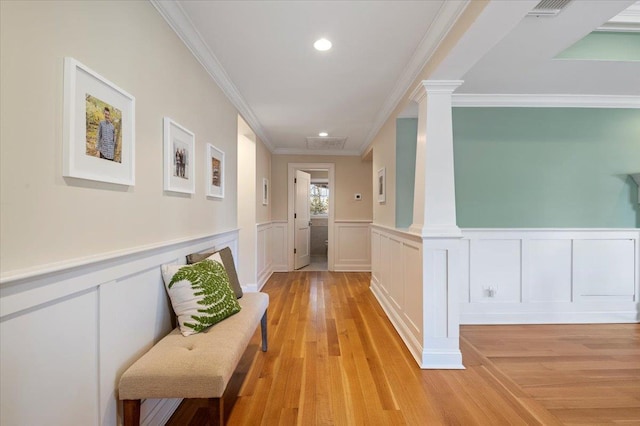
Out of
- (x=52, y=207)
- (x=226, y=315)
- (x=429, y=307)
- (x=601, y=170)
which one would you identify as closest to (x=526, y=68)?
(x=601, y=170)

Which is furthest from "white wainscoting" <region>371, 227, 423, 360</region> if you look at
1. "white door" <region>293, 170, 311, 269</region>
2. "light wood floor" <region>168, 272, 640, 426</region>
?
"white door" <region>293, 170, 311, 269</region>

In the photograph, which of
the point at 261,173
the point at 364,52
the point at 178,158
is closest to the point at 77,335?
the point at 178,158

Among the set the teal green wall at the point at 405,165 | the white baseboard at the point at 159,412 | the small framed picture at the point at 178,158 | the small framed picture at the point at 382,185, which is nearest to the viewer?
the white baseboard at the point at 159,412

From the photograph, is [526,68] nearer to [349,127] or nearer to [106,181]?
[349,127]

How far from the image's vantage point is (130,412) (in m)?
1.25

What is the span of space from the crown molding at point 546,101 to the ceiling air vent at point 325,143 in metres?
2.20

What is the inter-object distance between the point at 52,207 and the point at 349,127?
12.3 feet

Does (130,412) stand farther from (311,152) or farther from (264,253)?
(311,152)

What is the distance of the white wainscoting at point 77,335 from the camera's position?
2.80 ft

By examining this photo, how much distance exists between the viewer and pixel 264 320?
244cm

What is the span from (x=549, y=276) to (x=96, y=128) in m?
3.95

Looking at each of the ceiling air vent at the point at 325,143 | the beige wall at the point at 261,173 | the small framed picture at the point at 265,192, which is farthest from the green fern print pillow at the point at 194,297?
the ceiling air vent at the point at 325,143

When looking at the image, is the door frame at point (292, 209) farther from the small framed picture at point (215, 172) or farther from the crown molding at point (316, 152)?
the small framed picture at point (215, 172)

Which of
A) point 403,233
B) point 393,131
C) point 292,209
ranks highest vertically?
point 393,131
